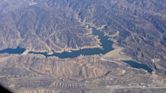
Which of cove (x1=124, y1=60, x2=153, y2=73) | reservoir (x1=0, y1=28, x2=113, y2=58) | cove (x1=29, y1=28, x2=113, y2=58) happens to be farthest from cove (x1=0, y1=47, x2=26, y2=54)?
cove (x1=124, y1=60, x2=153, y2=73)

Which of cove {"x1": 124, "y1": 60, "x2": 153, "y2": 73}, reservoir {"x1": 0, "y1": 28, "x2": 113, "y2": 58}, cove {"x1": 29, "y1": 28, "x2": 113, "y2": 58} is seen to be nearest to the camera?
cove {"x1": 124, "y1": 60, "x2": 153, "y2": 73}

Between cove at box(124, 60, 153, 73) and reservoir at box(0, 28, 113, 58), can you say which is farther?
reservoir at box(0, 28, 113, 58)

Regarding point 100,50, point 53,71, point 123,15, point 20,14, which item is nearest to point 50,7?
point 20,14

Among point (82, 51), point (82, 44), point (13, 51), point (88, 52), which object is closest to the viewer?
point (88, 52)

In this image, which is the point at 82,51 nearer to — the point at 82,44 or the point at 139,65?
the point at 82,44

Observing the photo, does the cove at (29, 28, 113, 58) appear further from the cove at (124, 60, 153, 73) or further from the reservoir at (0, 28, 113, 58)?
the cove at (124, 60, 153, 73)

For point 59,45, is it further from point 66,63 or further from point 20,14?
point 20,14

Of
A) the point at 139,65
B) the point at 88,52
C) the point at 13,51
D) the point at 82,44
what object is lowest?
the point at 13,51

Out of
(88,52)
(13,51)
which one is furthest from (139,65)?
(13,51)
